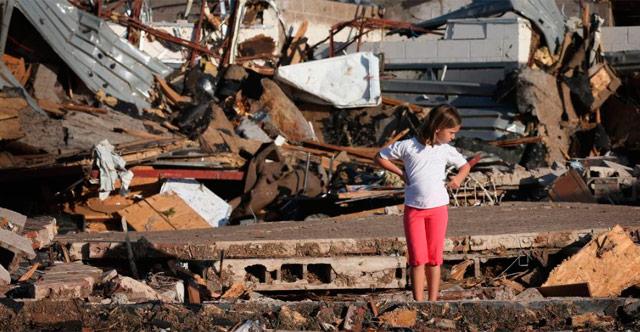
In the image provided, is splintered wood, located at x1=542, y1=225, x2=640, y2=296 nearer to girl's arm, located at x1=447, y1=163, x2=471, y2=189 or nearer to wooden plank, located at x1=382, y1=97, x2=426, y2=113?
girl's arm, located at x1=447, y1=163, x2=471, y2=189

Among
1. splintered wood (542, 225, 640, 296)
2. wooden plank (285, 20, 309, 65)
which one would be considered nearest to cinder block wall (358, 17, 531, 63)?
wooden plank (285, 20, 309, 65)

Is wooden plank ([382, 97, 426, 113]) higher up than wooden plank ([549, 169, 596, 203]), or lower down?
higher up

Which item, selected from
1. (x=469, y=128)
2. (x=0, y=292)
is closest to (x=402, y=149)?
(x=0, y=292)

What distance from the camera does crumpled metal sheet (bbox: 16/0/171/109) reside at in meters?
17.0

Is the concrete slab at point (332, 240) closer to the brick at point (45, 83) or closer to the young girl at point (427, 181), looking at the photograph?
the young girl at point (427, 181)

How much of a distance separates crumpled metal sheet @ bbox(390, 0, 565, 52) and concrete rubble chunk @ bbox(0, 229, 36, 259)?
494 inches

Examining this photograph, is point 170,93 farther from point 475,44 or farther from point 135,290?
point 135,290

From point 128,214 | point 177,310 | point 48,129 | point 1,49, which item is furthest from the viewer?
point 1,49

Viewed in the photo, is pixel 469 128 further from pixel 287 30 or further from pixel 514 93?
pixel 287 30

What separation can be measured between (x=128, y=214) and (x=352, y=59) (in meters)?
5.96

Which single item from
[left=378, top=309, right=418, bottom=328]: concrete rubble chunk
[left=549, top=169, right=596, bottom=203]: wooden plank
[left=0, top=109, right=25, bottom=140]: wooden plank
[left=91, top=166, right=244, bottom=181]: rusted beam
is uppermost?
[left=0, top=109, right=25, bottom=140]: wooden plank

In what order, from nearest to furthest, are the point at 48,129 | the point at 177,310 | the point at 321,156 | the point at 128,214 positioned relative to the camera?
1. the point at 177,310
2. the point at 128,214
3. the point at 48,129
4. the point at 321,156

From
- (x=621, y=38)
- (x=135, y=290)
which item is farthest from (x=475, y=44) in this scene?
(x=135, y=290)

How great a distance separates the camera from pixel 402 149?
6855 mm
